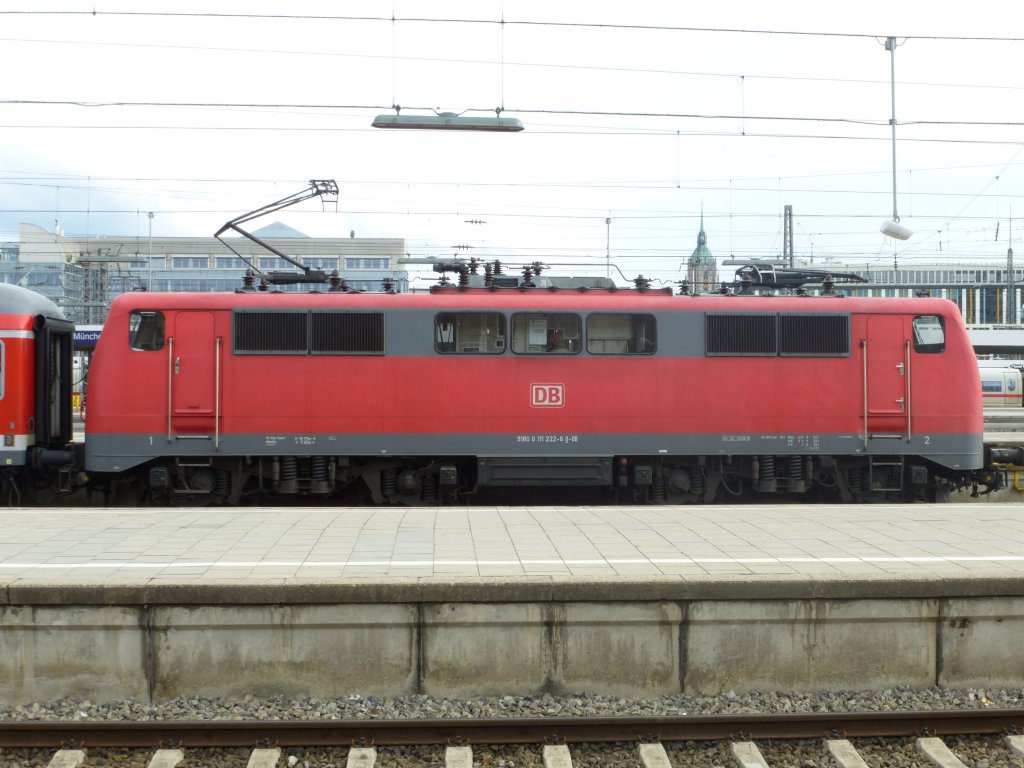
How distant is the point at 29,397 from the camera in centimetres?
1309

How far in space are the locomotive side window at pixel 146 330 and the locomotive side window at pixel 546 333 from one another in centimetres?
537

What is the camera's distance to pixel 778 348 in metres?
13.7

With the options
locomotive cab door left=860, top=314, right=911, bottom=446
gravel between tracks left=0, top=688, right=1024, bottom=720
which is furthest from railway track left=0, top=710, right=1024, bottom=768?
locomotive cab door left=860, top=314, right=911, bottom=446

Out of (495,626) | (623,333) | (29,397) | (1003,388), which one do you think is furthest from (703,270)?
(495,626)

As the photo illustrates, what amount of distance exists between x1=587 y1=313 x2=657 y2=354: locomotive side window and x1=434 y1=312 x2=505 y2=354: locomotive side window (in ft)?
4.69

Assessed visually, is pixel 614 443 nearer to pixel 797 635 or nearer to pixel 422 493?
pixel 422 493

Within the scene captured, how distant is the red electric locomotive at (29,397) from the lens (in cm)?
1288

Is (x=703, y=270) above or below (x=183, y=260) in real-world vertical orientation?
below

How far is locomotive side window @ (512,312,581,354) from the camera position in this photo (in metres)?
13.3

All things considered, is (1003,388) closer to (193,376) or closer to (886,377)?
(886,377)

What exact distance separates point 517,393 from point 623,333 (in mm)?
1919

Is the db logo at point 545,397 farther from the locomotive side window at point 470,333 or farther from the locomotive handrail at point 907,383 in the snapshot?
the locomotive handrail at point 907,383

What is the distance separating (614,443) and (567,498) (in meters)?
1.45

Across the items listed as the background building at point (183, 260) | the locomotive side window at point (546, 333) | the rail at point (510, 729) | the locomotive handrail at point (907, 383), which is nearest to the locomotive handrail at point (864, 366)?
the locomotive handrail at point (907, 383)
